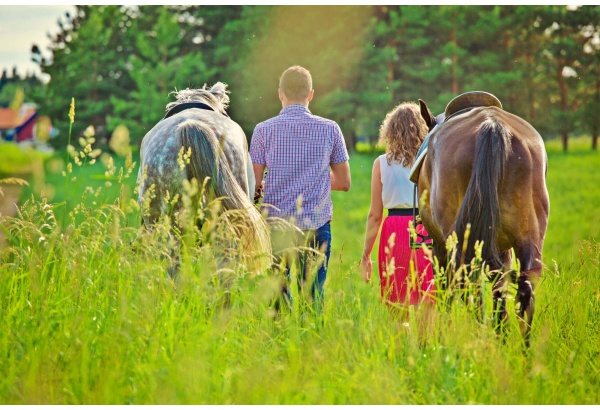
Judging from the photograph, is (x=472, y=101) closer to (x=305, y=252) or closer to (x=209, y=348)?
(x=305, y=252)

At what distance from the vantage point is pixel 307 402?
3299 millimetres

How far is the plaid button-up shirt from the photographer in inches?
201

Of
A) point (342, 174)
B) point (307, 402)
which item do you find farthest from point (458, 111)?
point (307, 402)

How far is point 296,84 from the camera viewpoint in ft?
16.8

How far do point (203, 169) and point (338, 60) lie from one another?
2215cm

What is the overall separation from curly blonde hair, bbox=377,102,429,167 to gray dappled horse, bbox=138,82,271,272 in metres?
1.08

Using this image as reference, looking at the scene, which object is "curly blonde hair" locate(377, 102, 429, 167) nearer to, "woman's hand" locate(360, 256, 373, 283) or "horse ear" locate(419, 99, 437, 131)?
"horse ear" locate(419, 99, 437, 131)

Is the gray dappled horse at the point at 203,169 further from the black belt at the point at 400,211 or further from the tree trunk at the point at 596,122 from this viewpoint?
the tree trunk at the point at 596,122

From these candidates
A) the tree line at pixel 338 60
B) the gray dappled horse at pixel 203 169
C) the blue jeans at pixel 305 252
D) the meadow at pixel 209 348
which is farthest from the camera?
the tree line at pixel 338 60

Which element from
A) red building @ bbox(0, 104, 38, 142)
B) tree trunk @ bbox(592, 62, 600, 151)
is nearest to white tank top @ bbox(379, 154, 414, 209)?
red building @ bbox(0, 104, 38, 142)

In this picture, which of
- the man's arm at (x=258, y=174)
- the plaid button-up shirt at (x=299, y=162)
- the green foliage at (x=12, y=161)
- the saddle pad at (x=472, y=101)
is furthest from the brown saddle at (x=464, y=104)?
the green foliage at (x=12, y=161)

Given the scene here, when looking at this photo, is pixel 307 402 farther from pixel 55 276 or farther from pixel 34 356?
pixel 55 276

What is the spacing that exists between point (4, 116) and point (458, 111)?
47.8 ft

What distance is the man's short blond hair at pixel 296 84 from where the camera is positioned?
513cm
